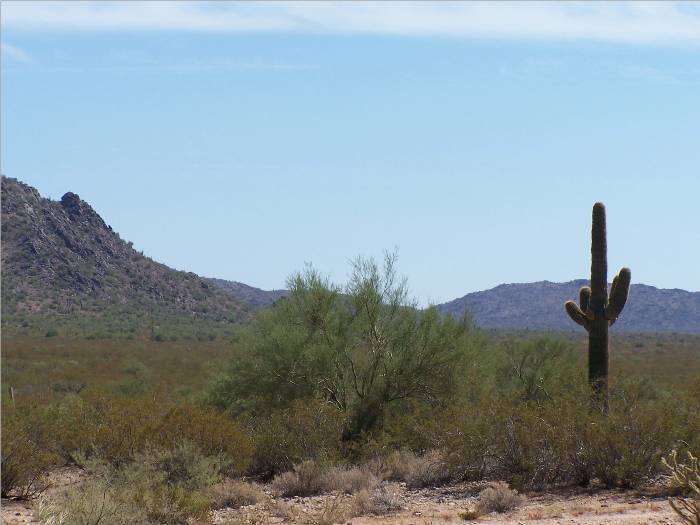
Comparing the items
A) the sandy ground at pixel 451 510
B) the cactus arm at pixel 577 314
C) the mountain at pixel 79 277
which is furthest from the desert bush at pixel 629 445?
the mountain at pixel 79 277

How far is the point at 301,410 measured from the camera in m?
20.1

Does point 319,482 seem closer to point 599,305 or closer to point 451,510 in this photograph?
point 451,510

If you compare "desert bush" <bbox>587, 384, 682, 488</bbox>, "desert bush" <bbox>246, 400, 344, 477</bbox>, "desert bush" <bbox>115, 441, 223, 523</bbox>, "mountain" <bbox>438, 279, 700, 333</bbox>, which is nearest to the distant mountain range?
"desert bush" <bbox>246, 400, 344, 477</bbox>

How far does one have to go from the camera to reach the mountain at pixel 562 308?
16662 cm

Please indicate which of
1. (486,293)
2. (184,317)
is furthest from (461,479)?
(486,293)

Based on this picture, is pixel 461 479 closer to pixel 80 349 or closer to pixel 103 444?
pixel 103 444

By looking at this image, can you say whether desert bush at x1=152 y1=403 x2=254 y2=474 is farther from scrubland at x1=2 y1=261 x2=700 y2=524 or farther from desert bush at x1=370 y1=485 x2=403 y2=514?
desert bush at x1=370 y1=485 x2=403 y2=514

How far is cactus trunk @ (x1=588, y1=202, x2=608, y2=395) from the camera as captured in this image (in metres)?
21.0

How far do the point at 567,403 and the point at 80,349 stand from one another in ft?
158

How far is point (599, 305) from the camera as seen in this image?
69.5 ft

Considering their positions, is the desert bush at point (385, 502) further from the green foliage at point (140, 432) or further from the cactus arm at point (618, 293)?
the cactus arm at point (618, 293)

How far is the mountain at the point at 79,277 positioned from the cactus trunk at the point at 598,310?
61965mm

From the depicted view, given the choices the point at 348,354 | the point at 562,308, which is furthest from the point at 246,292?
the point at 348,354

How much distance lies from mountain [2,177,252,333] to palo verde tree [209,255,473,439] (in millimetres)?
55695
